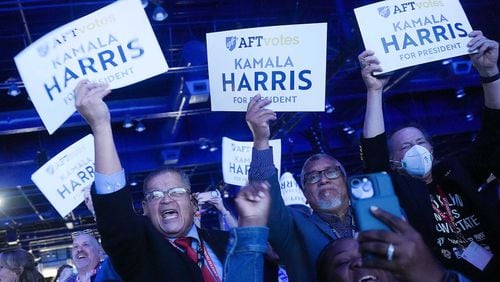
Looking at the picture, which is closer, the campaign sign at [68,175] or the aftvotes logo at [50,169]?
the campaign sign at [68,175]

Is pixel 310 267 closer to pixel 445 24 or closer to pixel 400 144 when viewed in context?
pixel 400 144

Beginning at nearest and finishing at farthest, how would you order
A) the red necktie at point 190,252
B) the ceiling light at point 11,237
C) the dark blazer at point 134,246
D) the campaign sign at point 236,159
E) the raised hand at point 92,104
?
the dark blazer at point 134,246 < the raised hand at point 92,104 < the red necktie at point 190,252 < the campaign sign at point 236,159 < the ceiling light at point 11,237

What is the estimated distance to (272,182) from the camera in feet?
8.34

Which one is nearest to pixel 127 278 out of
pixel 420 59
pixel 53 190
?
pixel 420 59

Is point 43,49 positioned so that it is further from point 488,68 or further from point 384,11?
point 488,68

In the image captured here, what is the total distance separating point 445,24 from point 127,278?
7.94ft

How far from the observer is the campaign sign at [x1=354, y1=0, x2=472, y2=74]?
322 centimetres

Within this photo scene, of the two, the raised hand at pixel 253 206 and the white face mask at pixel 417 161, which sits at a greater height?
the white face mask at pixel 417 161

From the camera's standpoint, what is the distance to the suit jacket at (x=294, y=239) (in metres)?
2.51

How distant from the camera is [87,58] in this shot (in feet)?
9.58

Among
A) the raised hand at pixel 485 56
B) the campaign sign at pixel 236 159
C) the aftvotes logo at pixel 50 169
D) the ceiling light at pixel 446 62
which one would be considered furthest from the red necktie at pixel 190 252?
the ceiling light at pixel 446 62

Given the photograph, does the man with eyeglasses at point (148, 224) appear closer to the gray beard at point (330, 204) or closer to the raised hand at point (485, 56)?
the gray beard at point (330, 204)

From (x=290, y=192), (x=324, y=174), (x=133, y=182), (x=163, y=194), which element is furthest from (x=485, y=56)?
(x=133, y=182)

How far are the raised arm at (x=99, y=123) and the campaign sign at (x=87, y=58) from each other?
19.0 inches
